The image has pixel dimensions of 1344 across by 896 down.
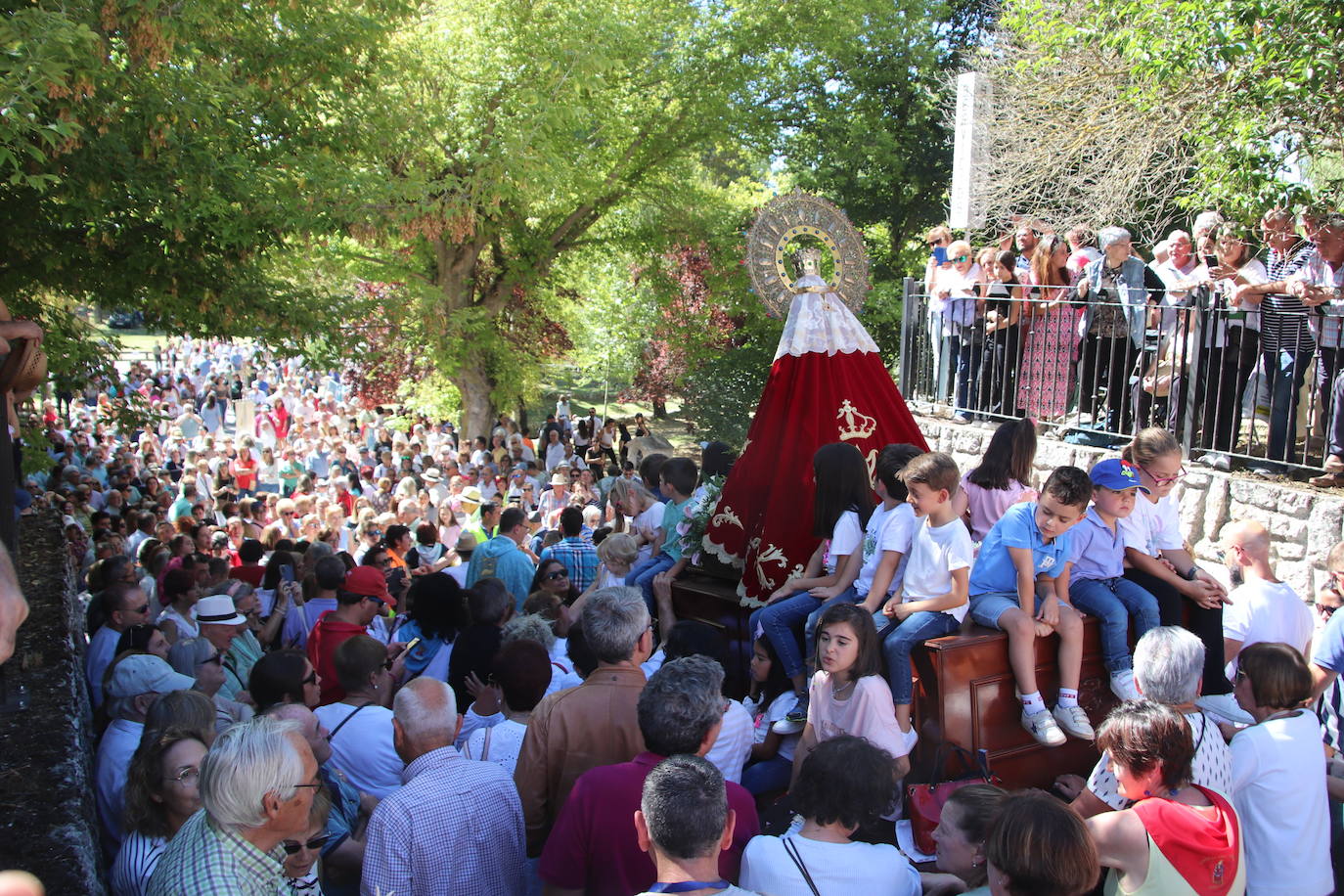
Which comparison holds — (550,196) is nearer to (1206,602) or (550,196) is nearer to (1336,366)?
(1336,366)

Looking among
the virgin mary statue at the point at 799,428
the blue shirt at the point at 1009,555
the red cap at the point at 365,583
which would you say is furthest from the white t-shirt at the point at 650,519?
the blue shirt at the point at 1009,555

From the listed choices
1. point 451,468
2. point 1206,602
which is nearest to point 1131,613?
point 1206,602

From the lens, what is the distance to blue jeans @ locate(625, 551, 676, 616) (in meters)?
7.02

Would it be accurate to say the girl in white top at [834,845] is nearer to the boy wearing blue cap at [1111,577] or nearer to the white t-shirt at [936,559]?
the white t-shirt at [936,559]

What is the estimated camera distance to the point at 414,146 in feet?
37.7

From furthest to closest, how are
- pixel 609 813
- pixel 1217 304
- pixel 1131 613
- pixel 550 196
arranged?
1. pixel 550 196
2. pixel 1217 304
3. pixel 1131 613
4. pixel 609 813

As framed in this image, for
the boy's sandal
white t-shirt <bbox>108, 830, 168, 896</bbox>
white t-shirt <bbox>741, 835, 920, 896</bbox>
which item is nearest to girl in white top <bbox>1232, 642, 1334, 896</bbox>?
white t-shirt <bbox>741, 835, 920, 896</bbox>

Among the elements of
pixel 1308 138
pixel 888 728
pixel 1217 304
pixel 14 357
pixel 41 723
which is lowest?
pixel 41 723

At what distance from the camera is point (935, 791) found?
14.0 feet

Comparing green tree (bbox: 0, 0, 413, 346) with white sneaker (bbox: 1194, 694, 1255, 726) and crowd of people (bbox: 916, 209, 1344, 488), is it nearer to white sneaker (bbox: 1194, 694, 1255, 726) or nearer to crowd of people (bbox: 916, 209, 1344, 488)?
crowd of people (bbox: 916, 209, 1344, 488)

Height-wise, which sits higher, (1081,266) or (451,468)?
(1081,266)

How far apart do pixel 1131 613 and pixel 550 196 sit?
1543cm

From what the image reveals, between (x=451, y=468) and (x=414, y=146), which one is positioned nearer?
(x=414, y=146)

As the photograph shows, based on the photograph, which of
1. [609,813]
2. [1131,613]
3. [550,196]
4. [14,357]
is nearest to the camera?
[609,813]
